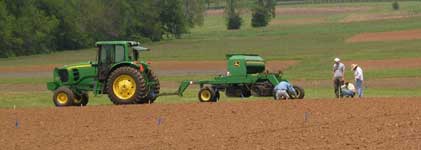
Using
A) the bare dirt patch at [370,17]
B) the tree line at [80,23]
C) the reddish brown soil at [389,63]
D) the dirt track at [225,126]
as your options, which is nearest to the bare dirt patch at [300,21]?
the bare dirt patch at [370,17]

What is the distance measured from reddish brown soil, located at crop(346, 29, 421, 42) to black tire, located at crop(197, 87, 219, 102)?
48.5 m

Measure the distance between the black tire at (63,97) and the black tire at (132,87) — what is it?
A: 4.33 feet

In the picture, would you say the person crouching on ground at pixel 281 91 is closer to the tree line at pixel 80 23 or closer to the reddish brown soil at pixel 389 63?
the reddish brown soil at pixel 389 63

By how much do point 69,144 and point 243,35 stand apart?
8340 cm

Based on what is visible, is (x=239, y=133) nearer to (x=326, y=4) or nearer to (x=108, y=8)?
(x=108, y=8)

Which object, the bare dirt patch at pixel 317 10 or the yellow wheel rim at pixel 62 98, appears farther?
the bare dirt patch at pixel 317 10

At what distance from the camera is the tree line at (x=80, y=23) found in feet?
270

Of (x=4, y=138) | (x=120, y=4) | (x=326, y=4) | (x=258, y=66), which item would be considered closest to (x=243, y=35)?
(x=120, y=4)

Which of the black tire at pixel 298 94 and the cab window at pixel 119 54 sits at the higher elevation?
the cab window at pixel 119 54

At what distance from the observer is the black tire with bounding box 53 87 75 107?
1013 inches

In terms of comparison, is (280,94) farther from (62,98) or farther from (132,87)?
(62,98)

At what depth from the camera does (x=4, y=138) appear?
59.9ft

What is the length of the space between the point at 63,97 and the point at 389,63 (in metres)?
27.7

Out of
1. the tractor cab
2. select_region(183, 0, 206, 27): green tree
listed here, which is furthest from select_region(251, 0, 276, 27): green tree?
the tractor cab
